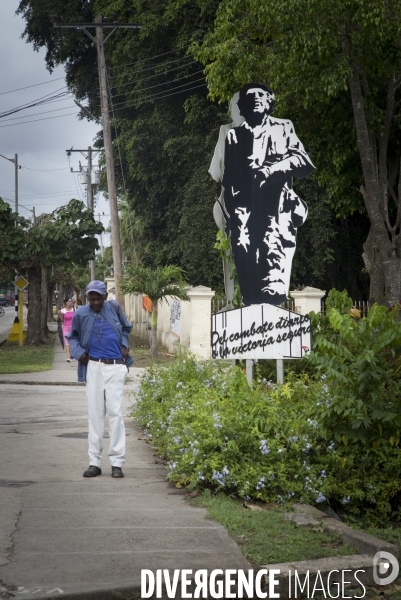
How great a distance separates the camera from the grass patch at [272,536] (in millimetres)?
5105

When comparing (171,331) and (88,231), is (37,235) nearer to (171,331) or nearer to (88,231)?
(88,231)

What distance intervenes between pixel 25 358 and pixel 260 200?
16.4 m

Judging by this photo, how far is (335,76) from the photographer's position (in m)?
18.0

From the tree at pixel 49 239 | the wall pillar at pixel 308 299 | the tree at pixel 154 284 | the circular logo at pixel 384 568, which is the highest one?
the tree at pixel 49 239

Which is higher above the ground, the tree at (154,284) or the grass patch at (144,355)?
the tree at (154,284)

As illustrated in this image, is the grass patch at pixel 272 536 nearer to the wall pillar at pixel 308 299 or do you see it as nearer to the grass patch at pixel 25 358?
the grass patch at pixel 25 358

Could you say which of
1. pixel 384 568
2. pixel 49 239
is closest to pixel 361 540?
pixel 384 568

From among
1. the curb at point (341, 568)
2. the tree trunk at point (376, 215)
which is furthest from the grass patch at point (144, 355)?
the curb at point (341, 568)

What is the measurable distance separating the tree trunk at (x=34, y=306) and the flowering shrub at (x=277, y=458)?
2452 centimetres

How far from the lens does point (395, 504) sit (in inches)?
278

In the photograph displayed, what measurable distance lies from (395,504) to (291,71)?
13.6 metres

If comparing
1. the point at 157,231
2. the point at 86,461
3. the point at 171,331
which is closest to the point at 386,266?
the point at 171,331

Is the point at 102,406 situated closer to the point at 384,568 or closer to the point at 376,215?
the point at 384,568

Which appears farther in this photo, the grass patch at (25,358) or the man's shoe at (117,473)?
the grass patch at (25,358)
